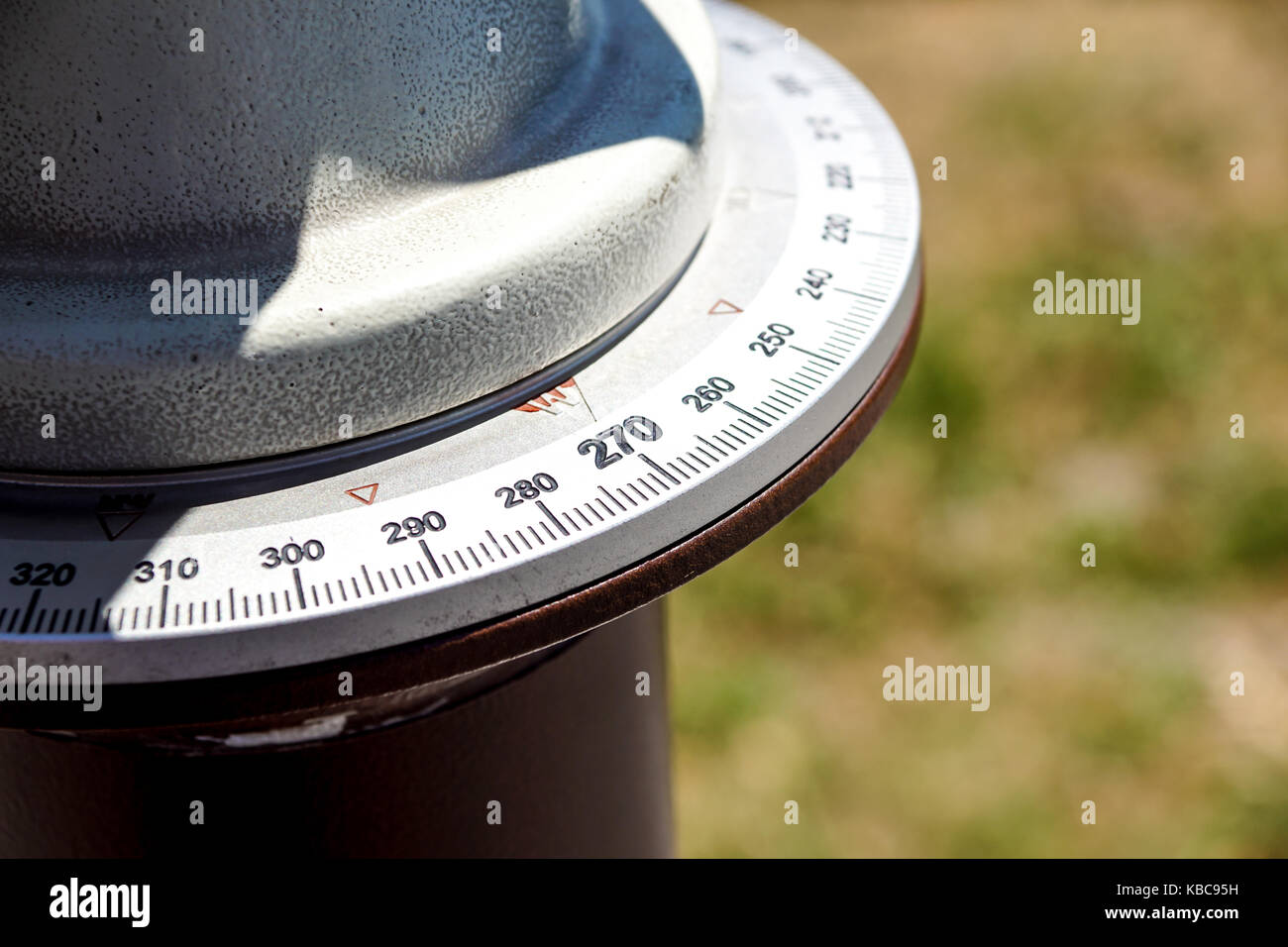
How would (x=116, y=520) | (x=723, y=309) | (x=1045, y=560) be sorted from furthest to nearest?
(x=1045, y=560)
(x=723, y=309)
(x=116, y=520)

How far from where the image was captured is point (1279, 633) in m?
2.78

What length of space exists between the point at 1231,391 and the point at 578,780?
8.69 feet

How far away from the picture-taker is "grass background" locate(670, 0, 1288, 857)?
2523mm

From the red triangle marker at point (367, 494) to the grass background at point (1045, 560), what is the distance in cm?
178

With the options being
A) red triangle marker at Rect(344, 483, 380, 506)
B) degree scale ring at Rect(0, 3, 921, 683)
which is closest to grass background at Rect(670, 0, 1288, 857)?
degree scale ring at Rect(0, 3, 921, 683)

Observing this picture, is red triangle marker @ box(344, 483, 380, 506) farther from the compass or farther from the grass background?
the grass background

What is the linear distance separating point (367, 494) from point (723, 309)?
11.0 inches

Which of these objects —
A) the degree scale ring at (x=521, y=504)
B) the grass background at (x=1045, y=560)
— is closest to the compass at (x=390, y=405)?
the degree scale ring at (x=521, y=504)

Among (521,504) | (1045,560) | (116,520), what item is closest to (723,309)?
A: (521,504)

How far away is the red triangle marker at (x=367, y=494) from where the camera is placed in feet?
2.63

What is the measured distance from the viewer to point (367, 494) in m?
0.81

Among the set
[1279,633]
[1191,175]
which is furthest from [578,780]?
[1191,175]

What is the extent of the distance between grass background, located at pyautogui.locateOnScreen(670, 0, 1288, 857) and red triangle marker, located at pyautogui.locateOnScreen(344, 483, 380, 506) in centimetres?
178

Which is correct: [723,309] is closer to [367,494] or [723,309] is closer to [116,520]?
[367,494]
